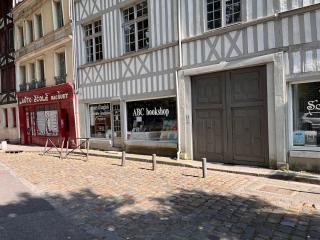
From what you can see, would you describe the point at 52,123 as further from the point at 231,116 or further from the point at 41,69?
the point at 231,116

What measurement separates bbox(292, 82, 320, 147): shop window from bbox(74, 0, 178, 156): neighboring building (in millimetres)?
3791

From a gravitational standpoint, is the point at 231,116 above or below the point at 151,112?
below

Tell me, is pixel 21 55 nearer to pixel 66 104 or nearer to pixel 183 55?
pixel 66 104

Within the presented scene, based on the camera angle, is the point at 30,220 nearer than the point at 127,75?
Yes

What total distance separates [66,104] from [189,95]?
759 cm

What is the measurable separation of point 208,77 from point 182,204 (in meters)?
4.74

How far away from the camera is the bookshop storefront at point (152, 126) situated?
11.2m

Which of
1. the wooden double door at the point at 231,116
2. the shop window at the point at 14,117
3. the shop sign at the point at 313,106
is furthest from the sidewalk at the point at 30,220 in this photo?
the shop window at the point at 14,117

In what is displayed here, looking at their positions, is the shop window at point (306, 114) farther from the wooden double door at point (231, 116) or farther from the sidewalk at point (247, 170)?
the sidewalk at point (247, 170)

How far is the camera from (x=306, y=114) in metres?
8.06

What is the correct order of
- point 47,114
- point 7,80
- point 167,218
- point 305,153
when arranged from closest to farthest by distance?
point 167,218
point 305,153
point 47,114
point 7,80

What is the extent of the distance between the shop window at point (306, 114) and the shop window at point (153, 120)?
3.86 meters

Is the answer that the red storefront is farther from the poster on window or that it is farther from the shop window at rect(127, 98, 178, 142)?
the shop window at rect(127, 98, 178, 142)

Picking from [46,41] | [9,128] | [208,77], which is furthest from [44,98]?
[208,77]
